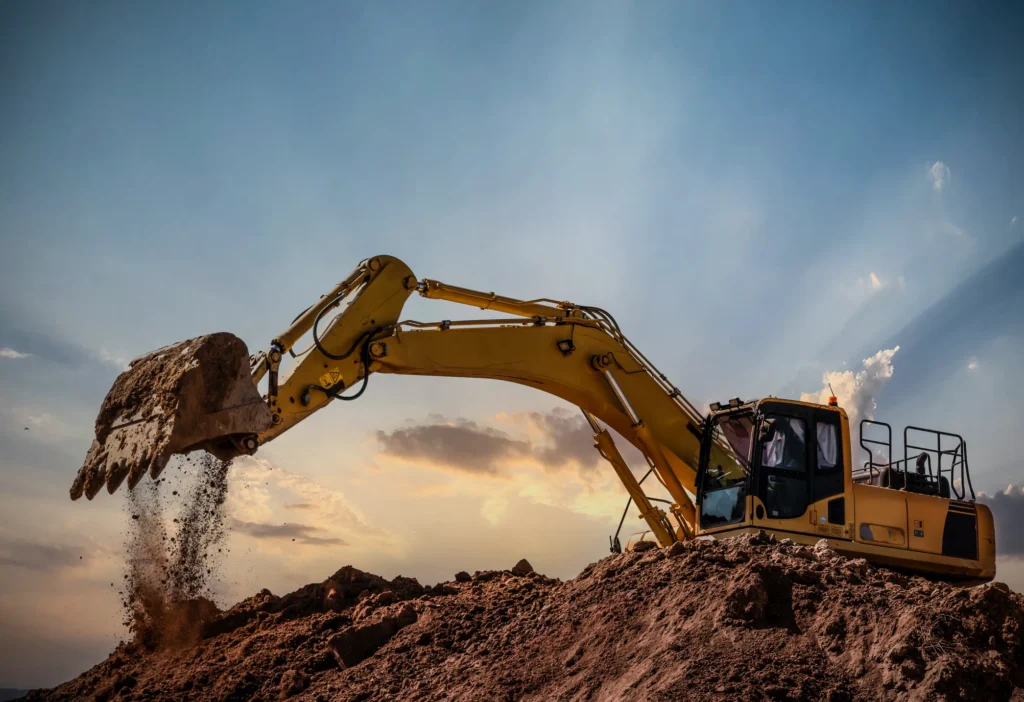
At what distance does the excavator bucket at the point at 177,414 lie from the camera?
7664 millimetres

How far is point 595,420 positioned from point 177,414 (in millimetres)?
5432

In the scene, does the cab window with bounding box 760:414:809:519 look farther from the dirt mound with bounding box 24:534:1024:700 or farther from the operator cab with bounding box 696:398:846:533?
the dirt mound with bounding box 24:534:1024:700

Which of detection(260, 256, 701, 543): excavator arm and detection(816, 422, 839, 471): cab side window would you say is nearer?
detection(260, 256, 701, 543): excavator arm

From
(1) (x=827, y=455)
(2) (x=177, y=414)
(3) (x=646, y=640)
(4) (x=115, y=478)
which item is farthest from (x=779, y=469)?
(4) (x=115, y=478)

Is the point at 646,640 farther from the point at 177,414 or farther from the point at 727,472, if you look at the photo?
the point at 177,414

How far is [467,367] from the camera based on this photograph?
33.0ft

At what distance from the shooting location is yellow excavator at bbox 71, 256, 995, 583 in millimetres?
8031

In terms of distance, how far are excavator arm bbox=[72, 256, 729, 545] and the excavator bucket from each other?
0.06ft

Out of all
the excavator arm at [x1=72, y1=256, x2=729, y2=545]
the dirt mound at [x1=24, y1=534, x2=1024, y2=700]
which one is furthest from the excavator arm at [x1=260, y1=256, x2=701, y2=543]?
the dirt mound at [x1=24, y1=534, x2=1024, y2=700]

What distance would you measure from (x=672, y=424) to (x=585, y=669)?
15.0 ft

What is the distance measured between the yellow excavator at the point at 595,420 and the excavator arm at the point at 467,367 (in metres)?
0.01

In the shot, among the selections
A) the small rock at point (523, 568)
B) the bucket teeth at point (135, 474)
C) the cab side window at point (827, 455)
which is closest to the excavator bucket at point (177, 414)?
the bucket teeth at point (135, 474)

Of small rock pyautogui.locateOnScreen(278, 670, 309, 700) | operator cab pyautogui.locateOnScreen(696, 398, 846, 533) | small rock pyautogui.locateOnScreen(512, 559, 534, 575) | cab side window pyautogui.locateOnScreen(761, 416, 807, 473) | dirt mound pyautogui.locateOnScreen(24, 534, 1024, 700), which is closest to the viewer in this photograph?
dirt mound pyautogui.locateOnScreen(24, 534, 1024, 700)

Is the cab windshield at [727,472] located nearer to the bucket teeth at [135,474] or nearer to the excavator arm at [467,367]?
the excavator arm at [467,367]
